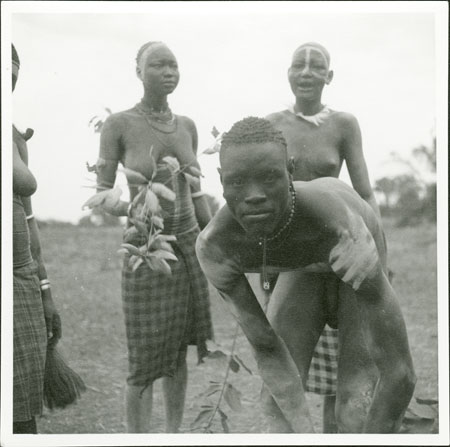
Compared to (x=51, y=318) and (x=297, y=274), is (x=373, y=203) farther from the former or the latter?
(x=51, y=318)

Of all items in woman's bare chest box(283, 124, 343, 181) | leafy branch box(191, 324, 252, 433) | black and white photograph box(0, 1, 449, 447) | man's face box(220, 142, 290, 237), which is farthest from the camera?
leafy branch box(191, 324, 252, 433)


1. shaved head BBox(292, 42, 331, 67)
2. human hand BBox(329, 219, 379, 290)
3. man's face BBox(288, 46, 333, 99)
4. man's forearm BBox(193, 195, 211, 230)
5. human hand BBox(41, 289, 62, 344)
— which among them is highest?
shaved head BBox(292, 42, 331, 67)

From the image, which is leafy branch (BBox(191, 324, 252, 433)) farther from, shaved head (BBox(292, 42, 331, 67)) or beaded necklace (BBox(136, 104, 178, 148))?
shaved head (BBox(292, 42, 331, 67))

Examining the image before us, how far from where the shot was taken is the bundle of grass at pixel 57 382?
8.98 feet

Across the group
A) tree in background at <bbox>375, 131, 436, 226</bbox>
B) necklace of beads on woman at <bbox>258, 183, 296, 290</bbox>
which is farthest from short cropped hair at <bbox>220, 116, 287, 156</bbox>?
tree in background at <bbox>375, 131, 436, 226</bbox>

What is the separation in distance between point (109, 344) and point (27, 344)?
653 millimetres

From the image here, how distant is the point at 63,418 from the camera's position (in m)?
2.79

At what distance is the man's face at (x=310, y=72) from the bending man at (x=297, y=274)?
1.21 ft

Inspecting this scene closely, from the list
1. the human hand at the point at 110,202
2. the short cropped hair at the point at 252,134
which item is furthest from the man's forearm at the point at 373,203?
the human hand at the point at 110,202

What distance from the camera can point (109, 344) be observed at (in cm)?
326

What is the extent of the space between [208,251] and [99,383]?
850 millimetres

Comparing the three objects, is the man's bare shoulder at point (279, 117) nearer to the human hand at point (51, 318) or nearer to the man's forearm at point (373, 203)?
the man's forearm at point (373, 203)

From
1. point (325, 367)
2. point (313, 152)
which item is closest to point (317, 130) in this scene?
point (313, 152)

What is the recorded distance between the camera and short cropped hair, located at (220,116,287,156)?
2160 mm
